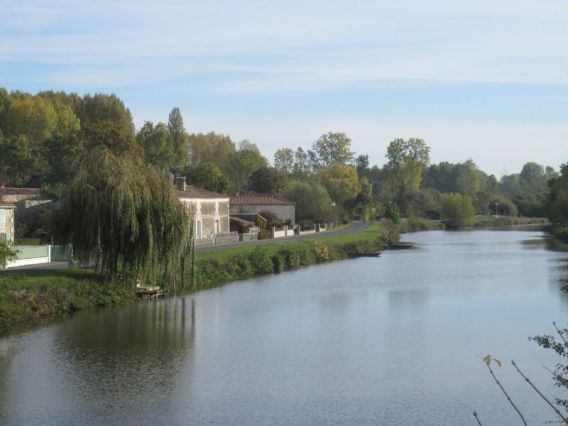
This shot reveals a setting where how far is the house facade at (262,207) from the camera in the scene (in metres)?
73.8

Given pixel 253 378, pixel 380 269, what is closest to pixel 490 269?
pixel 380 269

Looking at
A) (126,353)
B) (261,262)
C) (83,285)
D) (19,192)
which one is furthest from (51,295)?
(19,192)

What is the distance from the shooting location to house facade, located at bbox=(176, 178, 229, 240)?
57.2 metres

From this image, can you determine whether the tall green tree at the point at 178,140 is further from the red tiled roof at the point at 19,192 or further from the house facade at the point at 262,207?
the red tiled roof at the point at 19,192

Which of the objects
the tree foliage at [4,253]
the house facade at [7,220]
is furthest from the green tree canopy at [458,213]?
the tree foliage at [4,253]

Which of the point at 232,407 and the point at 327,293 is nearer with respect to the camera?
the point at 232,407

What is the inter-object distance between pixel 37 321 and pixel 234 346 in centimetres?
731

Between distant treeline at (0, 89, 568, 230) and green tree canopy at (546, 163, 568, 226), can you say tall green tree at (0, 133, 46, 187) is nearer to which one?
distant treeline at (0, 89, 568, 230)

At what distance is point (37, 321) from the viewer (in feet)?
93.3

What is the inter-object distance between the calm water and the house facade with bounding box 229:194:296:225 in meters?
34.3

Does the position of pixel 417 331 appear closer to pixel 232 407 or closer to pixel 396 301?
pixel 396 301

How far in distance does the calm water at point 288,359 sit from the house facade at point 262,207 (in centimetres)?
3428

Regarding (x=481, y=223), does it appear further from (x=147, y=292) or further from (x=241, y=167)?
(x=147, y=292)

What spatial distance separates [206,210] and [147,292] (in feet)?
84.1
